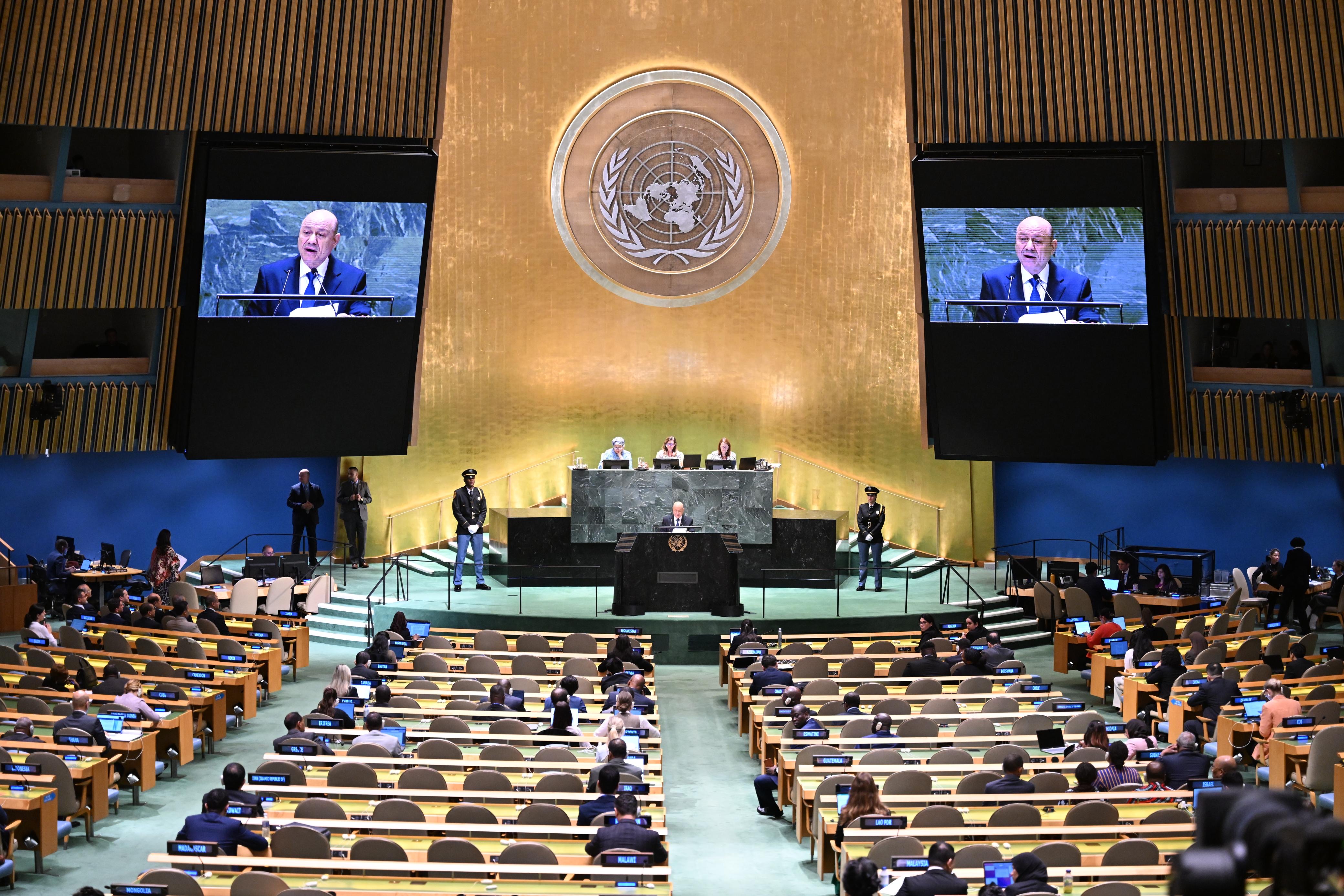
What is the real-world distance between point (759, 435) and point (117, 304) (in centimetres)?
961

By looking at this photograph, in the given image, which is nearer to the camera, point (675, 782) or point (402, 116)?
point (675, 782)

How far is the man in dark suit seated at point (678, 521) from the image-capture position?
18.3 m

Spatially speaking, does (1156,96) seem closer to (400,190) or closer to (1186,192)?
(1186,192)

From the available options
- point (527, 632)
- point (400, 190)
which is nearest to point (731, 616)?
point (527, 632)

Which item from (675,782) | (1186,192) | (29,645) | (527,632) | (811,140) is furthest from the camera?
(811,140)

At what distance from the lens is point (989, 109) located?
17172mm

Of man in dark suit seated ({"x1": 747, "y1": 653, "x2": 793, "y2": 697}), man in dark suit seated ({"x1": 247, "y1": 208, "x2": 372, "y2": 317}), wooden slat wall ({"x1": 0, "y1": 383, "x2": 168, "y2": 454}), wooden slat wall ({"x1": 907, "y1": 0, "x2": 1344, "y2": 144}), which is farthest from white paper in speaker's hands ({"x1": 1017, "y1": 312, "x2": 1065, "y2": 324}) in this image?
wooden slat wall ({"x1": 0, "y1": 383, "x2": 168, "y2": 454})

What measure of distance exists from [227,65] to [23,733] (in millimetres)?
8951

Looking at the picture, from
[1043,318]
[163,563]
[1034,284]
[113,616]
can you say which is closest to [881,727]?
[1043,318]

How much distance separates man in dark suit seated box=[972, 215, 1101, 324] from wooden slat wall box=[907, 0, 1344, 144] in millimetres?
1190

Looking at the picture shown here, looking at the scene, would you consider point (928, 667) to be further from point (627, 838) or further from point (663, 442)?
point (663, 442)

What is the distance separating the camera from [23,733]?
1052 centimetres

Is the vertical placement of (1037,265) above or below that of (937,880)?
above

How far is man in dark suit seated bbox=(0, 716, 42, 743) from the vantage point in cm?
1045
